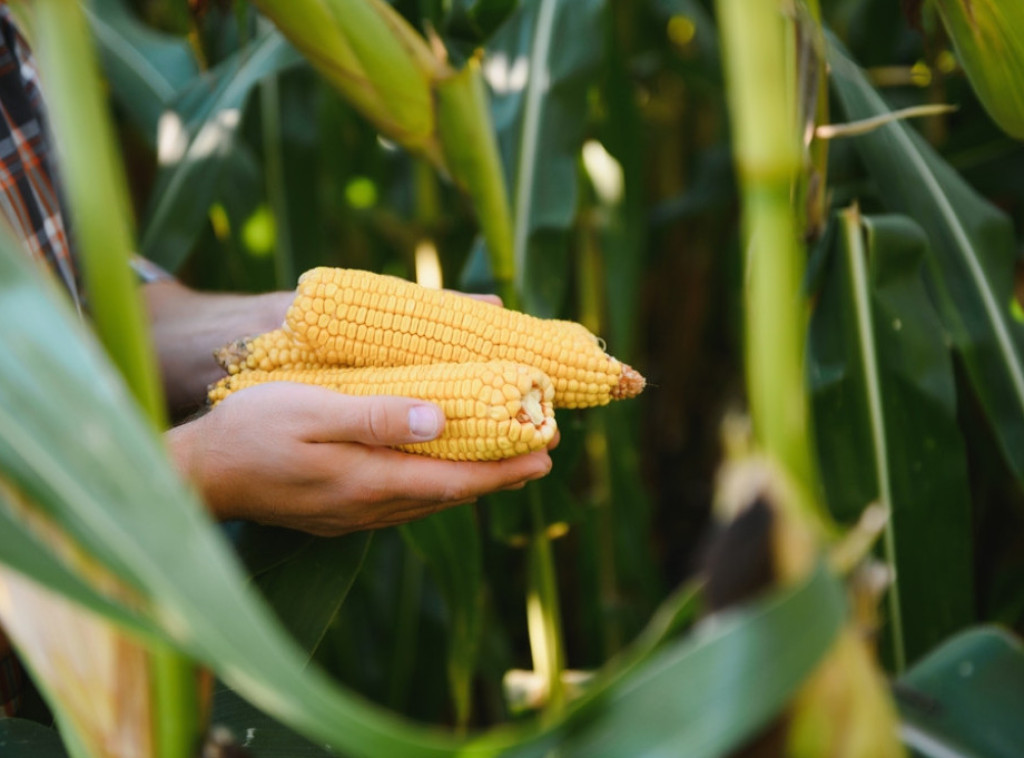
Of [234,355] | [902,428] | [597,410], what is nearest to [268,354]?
[234,355]

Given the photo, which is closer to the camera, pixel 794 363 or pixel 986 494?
pixel 794 363

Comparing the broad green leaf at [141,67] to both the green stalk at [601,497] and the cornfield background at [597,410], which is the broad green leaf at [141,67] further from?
the green stalk at [601,497]

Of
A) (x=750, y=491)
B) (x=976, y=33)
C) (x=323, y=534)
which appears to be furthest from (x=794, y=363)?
(x=976, y=33)

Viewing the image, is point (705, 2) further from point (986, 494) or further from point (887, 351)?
point (986, 494)

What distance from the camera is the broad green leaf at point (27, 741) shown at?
663mm

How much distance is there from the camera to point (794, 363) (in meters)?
0.39

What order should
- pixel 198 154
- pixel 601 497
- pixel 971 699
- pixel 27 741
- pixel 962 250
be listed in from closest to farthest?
pixel 971 699, pixel 27 741, pixel 962 250, pixel 198 154, pixel 601 497

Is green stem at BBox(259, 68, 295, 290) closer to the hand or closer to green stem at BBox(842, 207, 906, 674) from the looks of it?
the hand

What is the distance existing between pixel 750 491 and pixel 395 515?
458mm

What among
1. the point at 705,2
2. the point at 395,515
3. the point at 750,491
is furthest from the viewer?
the point at 705,2

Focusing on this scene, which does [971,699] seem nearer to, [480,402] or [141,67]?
[480,402]

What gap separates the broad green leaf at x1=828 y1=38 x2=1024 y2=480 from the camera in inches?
38.3

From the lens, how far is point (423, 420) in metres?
0.69

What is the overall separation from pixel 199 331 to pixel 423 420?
0.38 m
